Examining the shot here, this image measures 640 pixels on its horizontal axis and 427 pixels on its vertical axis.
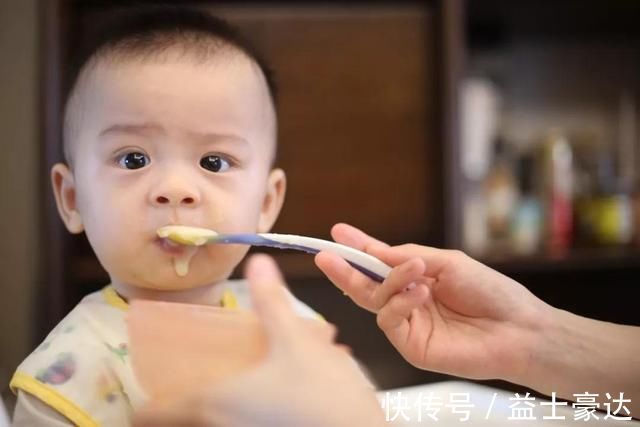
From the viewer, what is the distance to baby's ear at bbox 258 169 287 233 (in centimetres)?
39

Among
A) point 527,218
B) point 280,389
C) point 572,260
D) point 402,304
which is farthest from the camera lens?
point 527,218

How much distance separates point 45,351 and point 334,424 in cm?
15

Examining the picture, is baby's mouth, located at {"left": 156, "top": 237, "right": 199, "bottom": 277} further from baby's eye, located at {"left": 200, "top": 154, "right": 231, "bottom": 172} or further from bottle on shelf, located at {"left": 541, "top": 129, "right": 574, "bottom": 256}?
bottle on shelf, located at {"left": 541, "top": 129, "right": 574, "bottom": 256}

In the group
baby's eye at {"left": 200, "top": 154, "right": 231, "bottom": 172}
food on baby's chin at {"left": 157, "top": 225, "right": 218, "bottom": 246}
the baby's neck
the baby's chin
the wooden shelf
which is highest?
baby's eye at {"left": 200, "top": 154, "right": 231, "bottom": 172}

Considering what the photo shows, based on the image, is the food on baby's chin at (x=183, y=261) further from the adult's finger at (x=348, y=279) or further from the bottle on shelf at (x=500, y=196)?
the bottle on shelf at (x=500, y=196)

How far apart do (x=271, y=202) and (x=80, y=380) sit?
0.48 feet

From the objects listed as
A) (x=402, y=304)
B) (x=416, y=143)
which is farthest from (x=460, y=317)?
(x=416, y=143)

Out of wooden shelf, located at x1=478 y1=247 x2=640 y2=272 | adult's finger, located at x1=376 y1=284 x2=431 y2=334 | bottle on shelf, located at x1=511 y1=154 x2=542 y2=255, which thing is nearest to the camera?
adult's finger, located at x1=376 y1=284 x2=431 y2=334

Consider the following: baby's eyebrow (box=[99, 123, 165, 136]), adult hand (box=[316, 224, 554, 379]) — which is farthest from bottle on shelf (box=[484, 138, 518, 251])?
baby's eyebrow (box=[99, 123, 165, 136])

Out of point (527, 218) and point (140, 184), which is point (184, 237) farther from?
point (527, 218)

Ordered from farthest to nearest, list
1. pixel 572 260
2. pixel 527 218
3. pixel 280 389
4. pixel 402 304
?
pixel 527 218 < pixel 572 260 < pixel 402 304 < pixel 280 389

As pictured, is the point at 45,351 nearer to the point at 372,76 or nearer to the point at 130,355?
the point at 130,355

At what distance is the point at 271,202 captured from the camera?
401mm

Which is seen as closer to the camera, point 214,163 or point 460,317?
point 214,163
